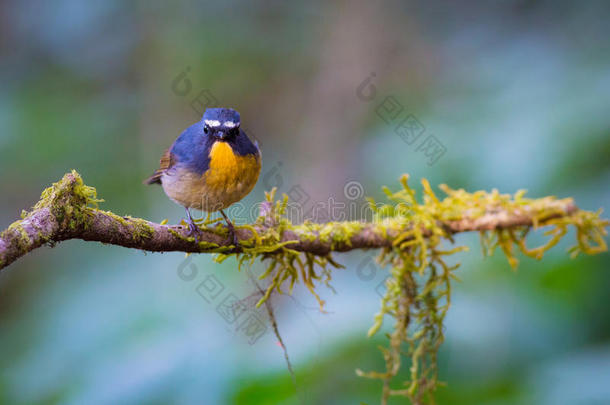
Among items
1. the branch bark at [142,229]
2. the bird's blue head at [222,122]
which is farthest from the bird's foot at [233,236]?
the bird's blue head at [222,122]

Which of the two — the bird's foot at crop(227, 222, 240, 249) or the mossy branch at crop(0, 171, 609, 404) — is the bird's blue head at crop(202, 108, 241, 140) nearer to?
the mossy branch at crop(0, 171, 609, 404)

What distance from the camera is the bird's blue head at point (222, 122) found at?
2.67 meters

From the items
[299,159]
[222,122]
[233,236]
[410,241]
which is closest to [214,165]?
[222,122]

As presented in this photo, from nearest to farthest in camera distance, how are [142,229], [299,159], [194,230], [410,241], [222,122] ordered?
[142,229], [194,230], [410,241], [222,122], [299,159]

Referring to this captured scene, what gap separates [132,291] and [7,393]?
2.95ft

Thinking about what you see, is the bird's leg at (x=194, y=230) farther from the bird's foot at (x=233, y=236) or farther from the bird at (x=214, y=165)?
the bird at (x=214, y=165)

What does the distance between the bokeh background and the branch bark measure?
55 centimetres

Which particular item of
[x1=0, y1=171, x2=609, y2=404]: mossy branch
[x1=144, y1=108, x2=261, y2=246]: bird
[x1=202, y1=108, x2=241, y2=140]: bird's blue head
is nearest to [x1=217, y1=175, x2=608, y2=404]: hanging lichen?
[x1=0, y1=171, x2=609, y2=404]: mossy branch

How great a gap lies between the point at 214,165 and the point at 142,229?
83cm

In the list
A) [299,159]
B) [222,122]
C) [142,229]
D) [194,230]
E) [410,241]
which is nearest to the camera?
[142,229]

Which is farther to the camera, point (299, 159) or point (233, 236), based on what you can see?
point (299, 159)

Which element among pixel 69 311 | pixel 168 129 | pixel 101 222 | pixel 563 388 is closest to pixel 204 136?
pixel 101 222

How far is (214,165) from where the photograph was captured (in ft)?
8.89

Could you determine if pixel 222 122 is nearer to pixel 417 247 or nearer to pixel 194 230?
pixel 194 230
